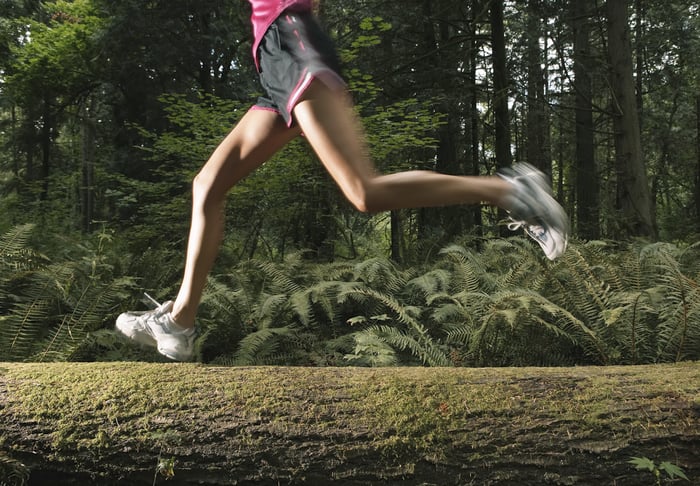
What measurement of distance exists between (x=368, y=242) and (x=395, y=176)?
535 cm

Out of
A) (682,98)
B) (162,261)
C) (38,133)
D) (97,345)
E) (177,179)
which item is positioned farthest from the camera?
(38,133)

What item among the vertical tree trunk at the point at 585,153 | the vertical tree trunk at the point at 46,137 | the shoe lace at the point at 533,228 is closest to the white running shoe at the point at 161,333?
the shoe lace at the point at 533,228

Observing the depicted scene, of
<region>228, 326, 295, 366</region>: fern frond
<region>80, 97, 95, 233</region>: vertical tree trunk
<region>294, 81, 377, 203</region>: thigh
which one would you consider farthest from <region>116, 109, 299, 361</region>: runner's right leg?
<region>80, 97, 95, 233</region>: vertical tree trunk

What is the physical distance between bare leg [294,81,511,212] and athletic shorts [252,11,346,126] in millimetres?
42

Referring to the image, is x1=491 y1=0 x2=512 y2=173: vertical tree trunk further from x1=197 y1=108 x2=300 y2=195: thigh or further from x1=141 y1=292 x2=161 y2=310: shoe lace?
x1=197 y1=108 x2=300 y2=195: thigh

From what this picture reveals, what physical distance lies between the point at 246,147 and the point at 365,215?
8.44 metres

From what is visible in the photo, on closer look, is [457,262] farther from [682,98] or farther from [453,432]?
[682,98]

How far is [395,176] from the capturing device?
184 cm

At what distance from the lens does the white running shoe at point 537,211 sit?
1.90 m

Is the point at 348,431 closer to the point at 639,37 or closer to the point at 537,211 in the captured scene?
the point at 537,211

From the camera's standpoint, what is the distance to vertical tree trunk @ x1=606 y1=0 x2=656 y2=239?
7.04 m

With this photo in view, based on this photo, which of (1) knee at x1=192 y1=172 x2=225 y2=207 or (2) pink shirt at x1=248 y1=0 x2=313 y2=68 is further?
(1) knee at x1=192 y1=172 x2=225 y2=207

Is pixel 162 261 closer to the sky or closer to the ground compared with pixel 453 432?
closer to the sky

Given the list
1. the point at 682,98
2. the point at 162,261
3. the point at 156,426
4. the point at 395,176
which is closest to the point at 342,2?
the point at 162,261
